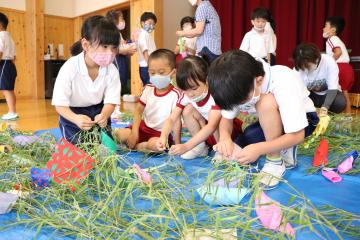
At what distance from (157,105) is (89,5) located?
16.9 feet

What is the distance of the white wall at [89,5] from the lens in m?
5.70

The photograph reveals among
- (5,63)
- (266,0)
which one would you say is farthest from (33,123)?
(266,0)

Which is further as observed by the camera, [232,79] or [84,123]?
[84,123]

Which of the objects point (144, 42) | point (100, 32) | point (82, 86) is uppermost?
point (144, 42)

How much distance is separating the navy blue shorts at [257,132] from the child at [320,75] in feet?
1.74

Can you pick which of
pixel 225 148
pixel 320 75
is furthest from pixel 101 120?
A: pixel 320 75

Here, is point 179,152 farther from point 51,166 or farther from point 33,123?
point 33,123

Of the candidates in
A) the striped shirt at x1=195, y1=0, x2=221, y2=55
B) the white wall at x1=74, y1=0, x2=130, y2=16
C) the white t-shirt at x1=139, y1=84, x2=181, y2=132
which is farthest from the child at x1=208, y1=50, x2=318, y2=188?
the white wall at x1=74, y1=0, x2=130, y2=16

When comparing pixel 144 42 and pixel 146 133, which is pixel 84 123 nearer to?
pixel 146 133

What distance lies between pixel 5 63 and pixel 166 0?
251 cm

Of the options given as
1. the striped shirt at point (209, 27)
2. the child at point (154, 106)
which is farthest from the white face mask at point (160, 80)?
the striped shirt at point (209, 27)

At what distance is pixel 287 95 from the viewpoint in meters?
1.16

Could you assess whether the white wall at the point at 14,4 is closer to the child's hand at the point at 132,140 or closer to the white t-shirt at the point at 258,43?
the white t-shirt at the point at 258,43

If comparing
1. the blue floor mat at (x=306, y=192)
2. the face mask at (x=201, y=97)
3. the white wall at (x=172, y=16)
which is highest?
the white wall at (x=172, y=16)
